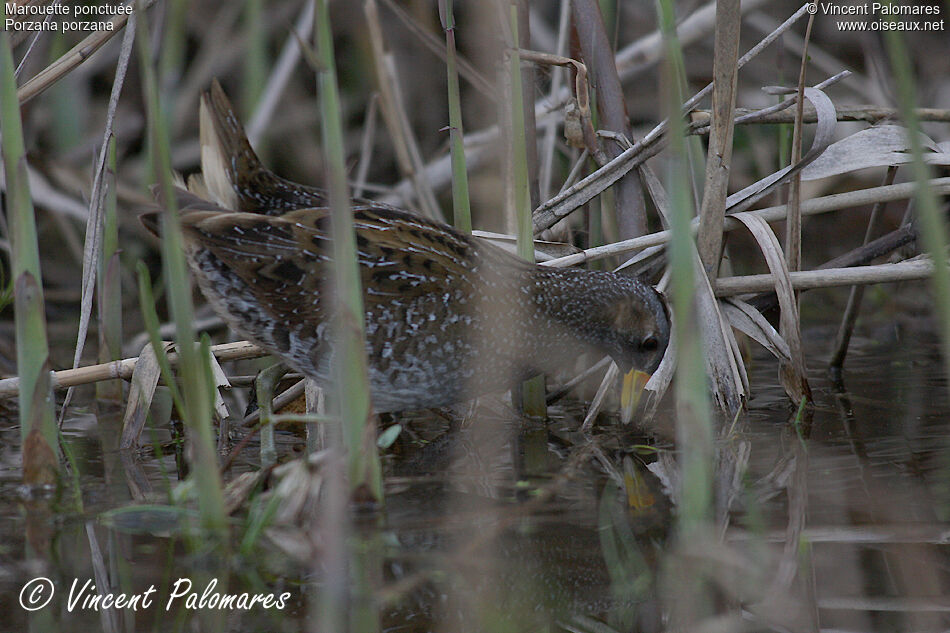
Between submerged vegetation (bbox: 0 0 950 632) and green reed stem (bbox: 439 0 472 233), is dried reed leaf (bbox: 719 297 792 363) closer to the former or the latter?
submerged vegetation (bbox: 0 0 950 632)

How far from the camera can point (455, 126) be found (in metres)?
3.17

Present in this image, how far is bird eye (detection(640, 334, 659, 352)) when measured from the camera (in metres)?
3.39

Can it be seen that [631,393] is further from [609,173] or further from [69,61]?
[69,61]

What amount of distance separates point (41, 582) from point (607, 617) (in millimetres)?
1143

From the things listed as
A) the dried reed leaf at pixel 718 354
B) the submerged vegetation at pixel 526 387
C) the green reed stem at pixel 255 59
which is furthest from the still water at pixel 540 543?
the green reed stem at pixel 255 59

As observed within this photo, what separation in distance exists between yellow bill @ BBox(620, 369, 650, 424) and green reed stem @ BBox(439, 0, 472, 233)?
Answer: 2.38 ft

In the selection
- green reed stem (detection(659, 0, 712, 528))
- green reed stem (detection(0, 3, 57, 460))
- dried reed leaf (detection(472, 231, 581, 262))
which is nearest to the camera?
green reed stem (detection(659, 0, 712, 528))

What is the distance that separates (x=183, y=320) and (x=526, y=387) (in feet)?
5.37

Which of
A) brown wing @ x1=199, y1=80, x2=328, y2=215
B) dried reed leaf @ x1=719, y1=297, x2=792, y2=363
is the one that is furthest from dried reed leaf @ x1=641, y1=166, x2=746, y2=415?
brown wing @ x1=199, y1=80, x2=328, y2=215

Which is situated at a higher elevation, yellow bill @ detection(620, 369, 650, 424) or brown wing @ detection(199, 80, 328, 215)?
brown wing @ detection(199, 80, 328, 215)

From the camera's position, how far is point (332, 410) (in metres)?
3.30

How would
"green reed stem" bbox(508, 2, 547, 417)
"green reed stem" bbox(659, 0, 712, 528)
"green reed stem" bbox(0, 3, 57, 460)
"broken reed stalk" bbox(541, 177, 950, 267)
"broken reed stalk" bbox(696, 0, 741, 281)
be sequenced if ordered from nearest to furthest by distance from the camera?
"green reed stem" bbox(659, 0, 712, 528), "green reed stem" bbox(0, 3, 57, 460), "broken reed stalk" bbox(696, 0, 741, 281), "green reed stem" bbox(508, 2, 547, 417), "broken reed stalk" bbox(541, 177, 950, 267)

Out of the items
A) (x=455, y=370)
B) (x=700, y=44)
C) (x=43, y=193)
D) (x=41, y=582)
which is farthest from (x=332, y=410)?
(x=700, y=44)

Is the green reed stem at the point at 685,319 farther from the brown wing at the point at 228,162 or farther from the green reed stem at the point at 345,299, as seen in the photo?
the brown wing at the point at 228,162
